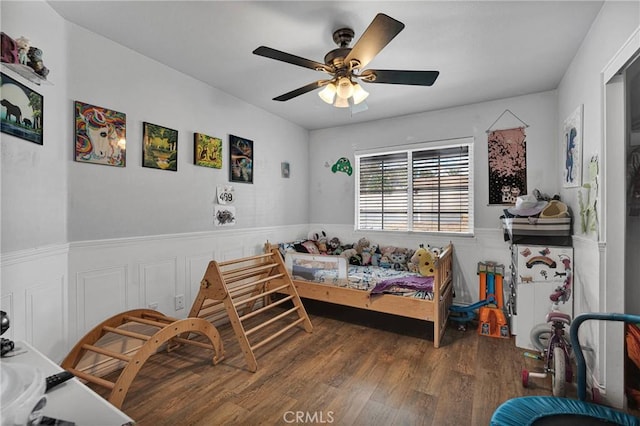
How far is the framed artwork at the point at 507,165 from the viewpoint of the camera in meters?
3.17

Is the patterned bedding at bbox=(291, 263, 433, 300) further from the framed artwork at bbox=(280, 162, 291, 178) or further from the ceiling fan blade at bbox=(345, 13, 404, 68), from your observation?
the ceiling fan blade at bbox=(345, 13, 404, 68)

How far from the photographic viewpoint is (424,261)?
3234mm

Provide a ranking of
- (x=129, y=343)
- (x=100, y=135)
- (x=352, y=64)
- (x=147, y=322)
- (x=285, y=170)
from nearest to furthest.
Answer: (x=352, y=64), (x=147, y=322), (x=100, y=135), (x=129, y=343), (x=285, y=170)

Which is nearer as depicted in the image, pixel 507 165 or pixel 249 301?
pixel 249 301

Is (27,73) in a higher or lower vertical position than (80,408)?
higher

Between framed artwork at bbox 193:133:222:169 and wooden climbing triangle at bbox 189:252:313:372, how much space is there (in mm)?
1034

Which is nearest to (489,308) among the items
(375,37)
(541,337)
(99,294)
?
(541,337)

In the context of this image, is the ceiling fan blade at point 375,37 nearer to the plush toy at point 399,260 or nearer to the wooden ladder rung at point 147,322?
the wooden ladder rung at point 147,322

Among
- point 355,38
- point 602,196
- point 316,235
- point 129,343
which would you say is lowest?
point 129,343

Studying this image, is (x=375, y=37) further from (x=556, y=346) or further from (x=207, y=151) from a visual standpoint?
(x=556, y=346)

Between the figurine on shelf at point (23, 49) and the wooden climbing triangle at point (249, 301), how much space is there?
5.37 feet

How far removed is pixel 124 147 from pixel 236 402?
203 centimetres

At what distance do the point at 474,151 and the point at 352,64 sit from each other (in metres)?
2.20

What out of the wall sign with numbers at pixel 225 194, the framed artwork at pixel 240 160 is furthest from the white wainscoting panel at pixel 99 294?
the framed artwork at pixel 240 160
